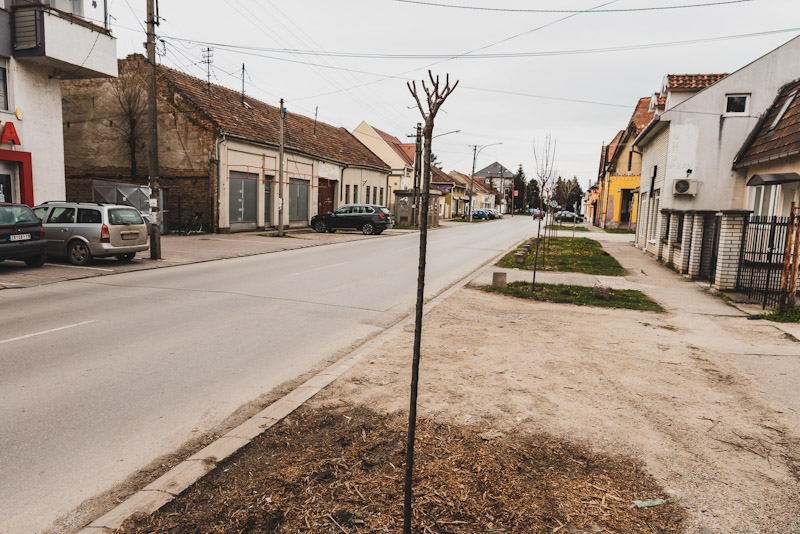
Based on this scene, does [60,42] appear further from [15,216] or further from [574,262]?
[574,262]

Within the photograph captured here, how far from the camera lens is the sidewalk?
40.1 ft

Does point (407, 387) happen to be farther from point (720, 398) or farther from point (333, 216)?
point (333, 216)

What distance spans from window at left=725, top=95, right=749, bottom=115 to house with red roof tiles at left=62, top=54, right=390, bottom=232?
1924 centimetres

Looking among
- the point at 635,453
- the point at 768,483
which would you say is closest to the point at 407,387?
the point at 635,453

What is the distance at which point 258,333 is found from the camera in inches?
302

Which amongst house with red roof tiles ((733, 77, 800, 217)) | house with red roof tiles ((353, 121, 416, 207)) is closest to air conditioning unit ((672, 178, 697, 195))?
house with red roof tiles ((733, 77, 800, 217))

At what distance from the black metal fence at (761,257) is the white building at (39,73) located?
66.3ft

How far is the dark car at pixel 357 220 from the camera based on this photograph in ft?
104

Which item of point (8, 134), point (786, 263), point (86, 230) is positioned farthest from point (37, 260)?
point (786, 263)

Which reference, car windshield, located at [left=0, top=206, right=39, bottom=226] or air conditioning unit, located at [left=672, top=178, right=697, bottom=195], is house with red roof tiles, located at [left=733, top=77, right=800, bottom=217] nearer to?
air conditioning unit, located at [left=672, top=178, right=697, bottom=195]

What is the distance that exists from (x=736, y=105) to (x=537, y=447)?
62.5 ft

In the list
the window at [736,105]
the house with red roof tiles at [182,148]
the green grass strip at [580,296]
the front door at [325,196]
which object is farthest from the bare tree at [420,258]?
the front door at [325,196]

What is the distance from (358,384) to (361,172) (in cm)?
3974

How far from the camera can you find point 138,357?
6336mm
